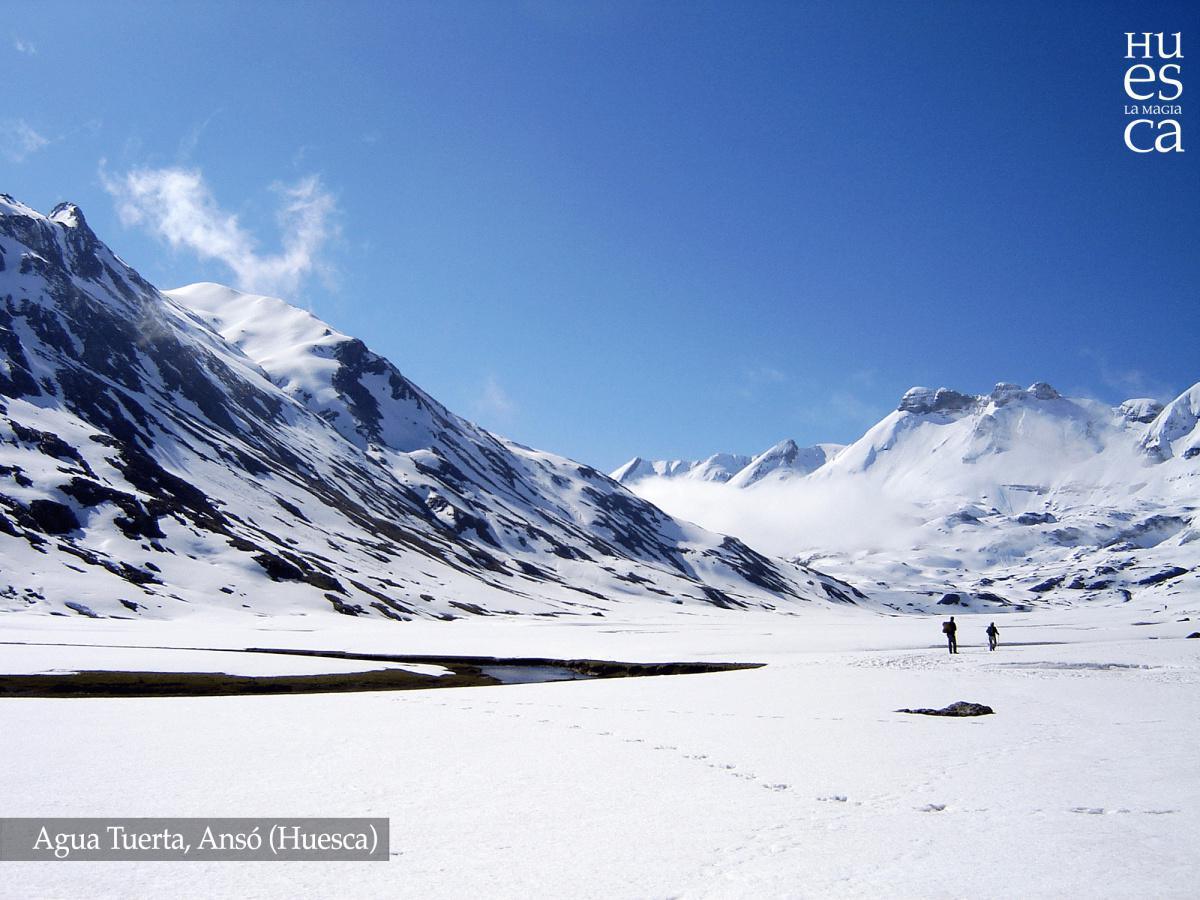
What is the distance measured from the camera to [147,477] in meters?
139

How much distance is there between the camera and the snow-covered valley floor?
9391 mm

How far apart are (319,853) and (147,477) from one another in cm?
15144
